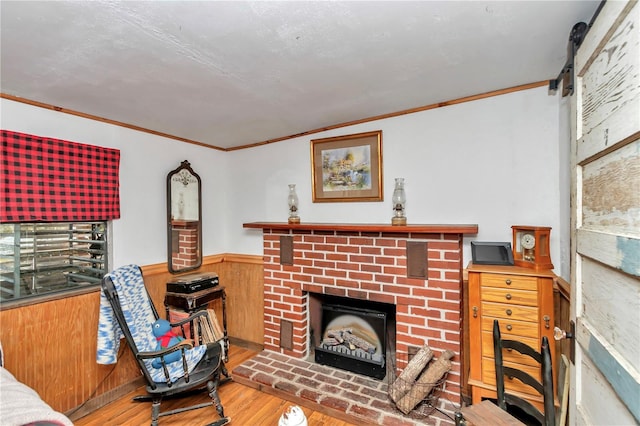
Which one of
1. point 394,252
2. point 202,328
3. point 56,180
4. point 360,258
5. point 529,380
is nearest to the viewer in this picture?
point 529,380

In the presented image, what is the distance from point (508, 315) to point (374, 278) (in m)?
0.95

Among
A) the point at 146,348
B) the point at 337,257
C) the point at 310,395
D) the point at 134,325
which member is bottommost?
the point at 310,395

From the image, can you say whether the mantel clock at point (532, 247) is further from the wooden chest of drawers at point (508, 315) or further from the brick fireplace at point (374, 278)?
the brick fireplace at point (374, 278)

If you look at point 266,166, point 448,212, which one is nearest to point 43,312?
point 266,166

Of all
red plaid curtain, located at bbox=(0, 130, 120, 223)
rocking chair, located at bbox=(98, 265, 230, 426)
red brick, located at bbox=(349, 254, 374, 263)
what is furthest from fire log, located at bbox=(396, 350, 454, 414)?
red plaid curtain, located at bbox=(0, 130, 120, 223)

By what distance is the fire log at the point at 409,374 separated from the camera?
80.6 inches

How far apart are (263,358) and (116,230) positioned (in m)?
1.76

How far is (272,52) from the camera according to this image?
57.7 inches

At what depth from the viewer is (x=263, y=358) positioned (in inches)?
110

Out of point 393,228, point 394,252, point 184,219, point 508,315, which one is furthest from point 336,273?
point 184,219

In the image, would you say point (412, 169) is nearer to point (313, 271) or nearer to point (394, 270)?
point (394, 270)

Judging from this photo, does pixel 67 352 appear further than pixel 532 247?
Yes

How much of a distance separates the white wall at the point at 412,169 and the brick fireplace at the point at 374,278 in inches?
9.8

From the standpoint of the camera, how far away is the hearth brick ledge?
6.41 feet
